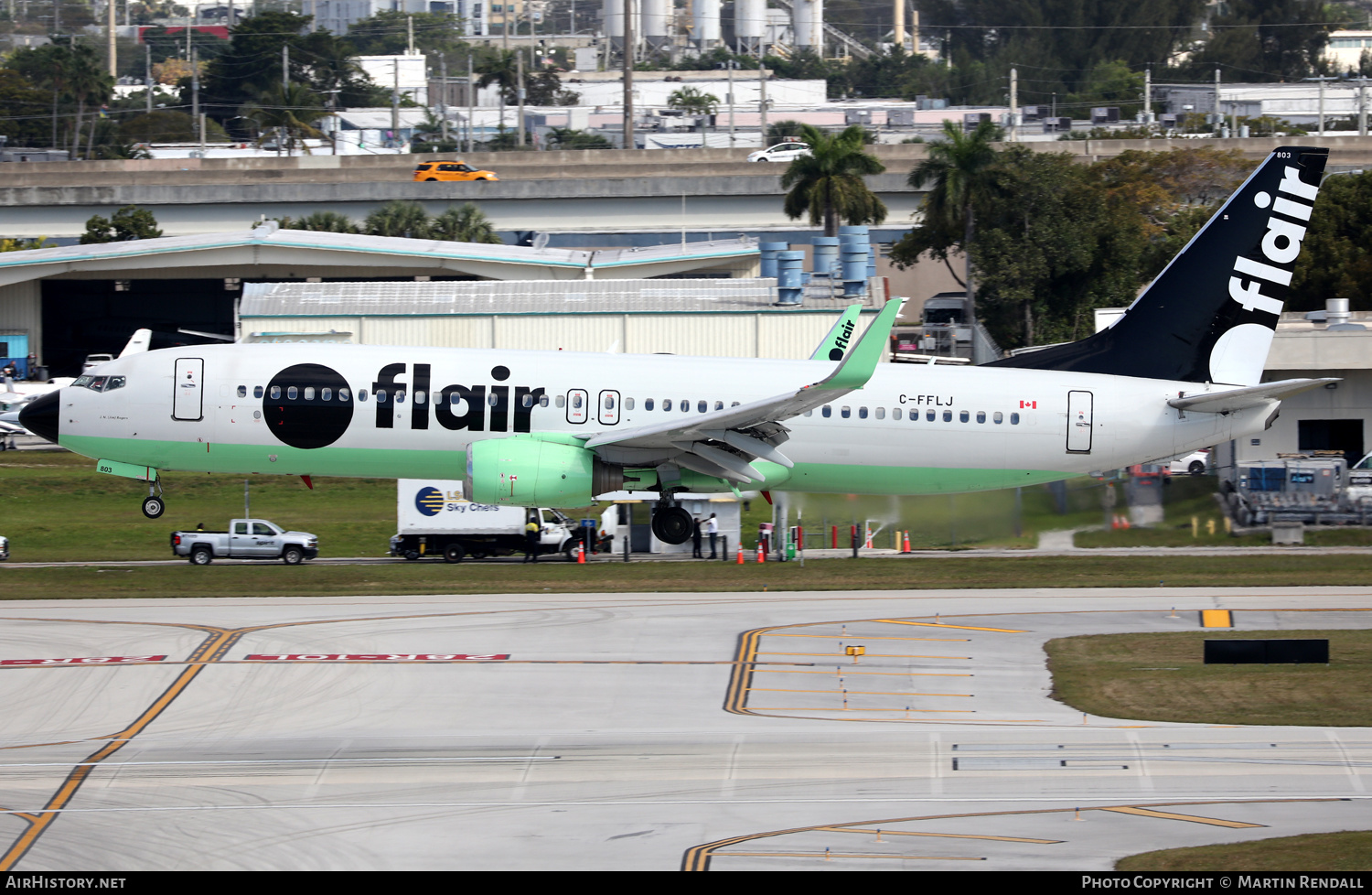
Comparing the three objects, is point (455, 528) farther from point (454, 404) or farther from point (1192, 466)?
point (1192, 466)

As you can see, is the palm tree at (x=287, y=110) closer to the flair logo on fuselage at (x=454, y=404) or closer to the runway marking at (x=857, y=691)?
the flair logo on fuselage at (x=454, y=404)

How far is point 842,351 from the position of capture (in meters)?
38.2

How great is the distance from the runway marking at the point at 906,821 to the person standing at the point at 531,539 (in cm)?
2872

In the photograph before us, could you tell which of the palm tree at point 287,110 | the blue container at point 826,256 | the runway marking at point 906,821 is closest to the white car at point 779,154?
the palm tree at point 287,110

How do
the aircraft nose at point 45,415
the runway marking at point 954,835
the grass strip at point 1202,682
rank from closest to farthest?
the runway marking at point 954,835 < the grass strip at point 1202,682 < the aircraft nose at point 45,415

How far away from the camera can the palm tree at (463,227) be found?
320 ft

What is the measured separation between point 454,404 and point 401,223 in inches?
2644

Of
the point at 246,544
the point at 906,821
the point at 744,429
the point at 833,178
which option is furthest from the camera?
the point at 833,178

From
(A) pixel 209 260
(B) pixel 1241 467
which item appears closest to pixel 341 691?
(B) pixel 1241 467

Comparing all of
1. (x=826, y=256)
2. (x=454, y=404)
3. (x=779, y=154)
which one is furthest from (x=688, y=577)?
(x=779, y=154)

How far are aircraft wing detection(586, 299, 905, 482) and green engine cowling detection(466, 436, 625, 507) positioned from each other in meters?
0.73

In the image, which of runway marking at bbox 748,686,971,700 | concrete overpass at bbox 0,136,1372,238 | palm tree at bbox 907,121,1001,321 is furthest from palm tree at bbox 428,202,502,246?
runway marking at bbox 748,686,971,700

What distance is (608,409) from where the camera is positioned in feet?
118

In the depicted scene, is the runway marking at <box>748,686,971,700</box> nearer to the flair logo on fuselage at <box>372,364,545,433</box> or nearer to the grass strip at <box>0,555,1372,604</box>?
the flair logo on fuselage at <box>372,364,545,433</box>
